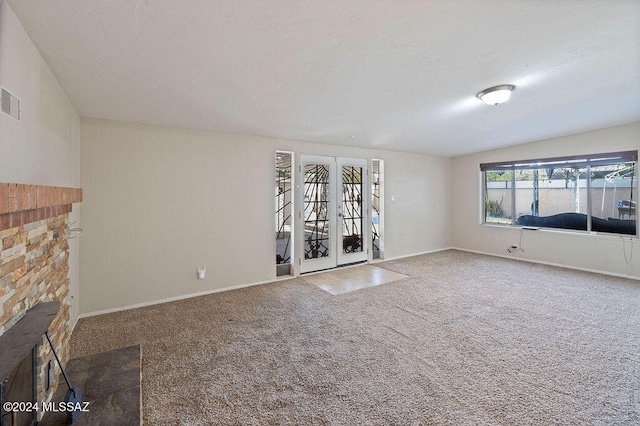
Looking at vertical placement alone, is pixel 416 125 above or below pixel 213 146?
above

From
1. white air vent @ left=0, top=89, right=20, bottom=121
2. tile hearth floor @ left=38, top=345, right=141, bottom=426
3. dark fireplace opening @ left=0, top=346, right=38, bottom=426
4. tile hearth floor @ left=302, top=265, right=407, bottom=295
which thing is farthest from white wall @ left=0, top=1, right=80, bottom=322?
tile hearth floor @ left=302, top=265, right=407, bottom=295

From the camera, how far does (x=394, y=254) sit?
5.91 meters

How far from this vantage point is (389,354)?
234cm

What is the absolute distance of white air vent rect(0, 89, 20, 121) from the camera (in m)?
1.38

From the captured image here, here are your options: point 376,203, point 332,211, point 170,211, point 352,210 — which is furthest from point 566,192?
point 170,211

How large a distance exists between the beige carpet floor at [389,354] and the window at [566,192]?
1.38m

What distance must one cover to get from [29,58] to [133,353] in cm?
224

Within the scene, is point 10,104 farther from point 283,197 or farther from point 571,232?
point 571,232

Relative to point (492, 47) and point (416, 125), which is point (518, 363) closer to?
point (492, 47)

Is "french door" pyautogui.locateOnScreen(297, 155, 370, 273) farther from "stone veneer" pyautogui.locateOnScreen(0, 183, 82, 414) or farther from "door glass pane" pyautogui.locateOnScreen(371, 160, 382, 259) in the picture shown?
"stone veneer" pyautogui.locateOnScreen(0, 183, 82, 414)

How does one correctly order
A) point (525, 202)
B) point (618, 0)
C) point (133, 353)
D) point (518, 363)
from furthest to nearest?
point (525, 202) → point (133, 353) → point (518, 363) → point (618, 0)

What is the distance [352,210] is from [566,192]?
13.0 ft

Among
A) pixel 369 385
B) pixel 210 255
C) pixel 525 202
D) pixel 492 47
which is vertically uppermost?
pixel 492 47

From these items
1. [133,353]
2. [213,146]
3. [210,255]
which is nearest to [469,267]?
[210,255]
